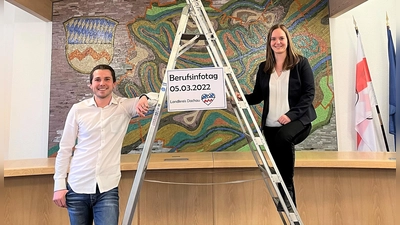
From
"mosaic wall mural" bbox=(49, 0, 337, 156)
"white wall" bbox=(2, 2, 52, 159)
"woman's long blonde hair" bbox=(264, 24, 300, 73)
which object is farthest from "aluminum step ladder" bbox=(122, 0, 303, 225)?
"white wall" bbox=(2, 2, 52, 159)

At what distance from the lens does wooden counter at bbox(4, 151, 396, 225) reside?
2.11 meters

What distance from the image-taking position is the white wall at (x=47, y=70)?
3283mm

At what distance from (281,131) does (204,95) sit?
514 mm

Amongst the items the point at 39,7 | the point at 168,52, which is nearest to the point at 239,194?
the point at 168,52

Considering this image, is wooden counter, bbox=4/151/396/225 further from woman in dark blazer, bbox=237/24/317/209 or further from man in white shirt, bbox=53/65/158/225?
man in white shirt, bbox=53/65/158/225

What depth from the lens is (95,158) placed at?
57.8 inches

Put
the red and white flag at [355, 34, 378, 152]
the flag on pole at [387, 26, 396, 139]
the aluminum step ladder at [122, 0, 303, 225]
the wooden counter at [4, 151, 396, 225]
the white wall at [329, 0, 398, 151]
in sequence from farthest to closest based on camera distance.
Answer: the white wall at [329, 0, 398, 151] < the red and white flag at [355, 34, 378, 152] < the flag on pole at [387, 26, 396, 139] < the wooden counter at [4, 151, 396, 225] < the aluminum step ladder at [122, 0, 303, 225]

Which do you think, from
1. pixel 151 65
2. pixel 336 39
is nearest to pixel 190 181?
pixel 151 65

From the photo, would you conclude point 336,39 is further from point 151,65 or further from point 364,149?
point 151,65

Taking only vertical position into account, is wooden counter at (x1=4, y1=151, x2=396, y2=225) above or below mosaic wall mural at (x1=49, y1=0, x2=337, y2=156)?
below

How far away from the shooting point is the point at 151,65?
327cm

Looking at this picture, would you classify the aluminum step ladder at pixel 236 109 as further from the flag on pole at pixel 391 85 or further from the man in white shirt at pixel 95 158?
the flag on pole at pixel 391 85

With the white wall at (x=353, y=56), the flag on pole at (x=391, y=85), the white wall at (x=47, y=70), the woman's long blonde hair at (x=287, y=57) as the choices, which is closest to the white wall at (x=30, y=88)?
the white wall at (x=47, y=70)

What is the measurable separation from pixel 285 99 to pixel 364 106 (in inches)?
Answer: 76.9
